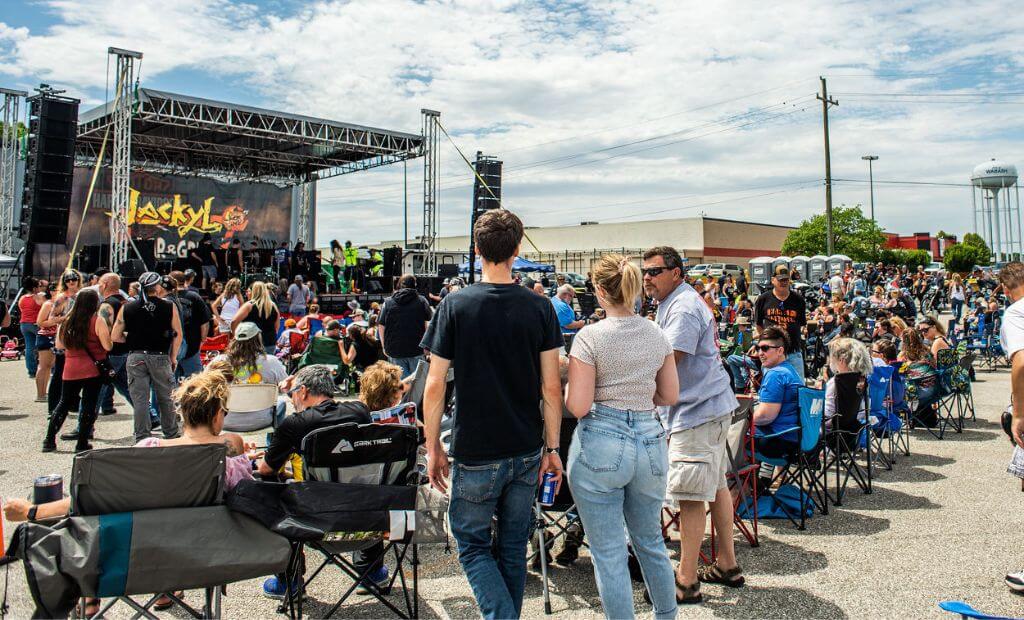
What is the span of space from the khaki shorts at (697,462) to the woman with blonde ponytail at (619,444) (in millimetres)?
600

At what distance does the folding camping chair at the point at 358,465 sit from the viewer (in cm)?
304

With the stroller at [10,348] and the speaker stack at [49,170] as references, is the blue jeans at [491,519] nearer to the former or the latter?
the speaker stack at [49,170]

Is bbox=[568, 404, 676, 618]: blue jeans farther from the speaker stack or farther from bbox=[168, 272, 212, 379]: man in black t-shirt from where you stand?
the speaker stack

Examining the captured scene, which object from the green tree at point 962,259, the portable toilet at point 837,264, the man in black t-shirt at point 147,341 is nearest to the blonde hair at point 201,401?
the man in black t-shirt at point 147,341

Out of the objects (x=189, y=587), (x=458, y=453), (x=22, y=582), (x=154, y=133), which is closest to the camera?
(x=458, y=453)

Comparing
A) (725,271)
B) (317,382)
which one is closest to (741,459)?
(317,382)

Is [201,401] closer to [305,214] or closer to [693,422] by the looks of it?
[693,422]

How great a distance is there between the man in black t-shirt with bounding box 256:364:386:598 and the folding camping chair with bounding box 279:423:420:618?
14 cm

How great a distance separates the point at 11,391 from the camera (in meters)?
9.77

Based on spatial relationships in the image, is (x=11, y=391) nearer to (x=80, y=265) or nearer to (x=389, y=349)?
(x=389, y=349)

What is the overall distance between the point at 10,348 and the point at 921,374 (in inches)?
629

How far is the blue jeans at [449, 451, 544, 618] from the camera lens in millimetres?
2439

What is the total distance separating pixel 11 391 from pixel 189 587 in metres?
9.08

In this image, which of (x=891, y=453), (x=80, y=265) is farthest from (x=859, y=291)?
(x=80, y=265)
